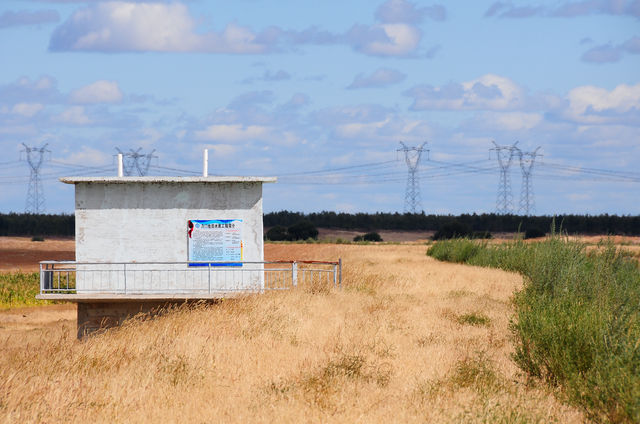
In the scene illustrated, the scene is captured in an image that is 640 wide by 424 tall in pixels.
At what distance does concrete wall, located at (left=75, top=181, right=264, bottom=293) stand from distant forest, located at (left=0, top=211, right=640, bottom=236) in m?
74.5

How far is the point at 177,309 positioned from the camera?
22266mm

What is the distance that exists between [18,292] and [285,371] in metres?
28.9

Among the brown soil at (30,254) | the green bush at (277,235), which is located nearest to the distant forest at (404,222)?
the green bush at (277,235)

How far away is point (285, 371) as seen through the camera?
1329 cm

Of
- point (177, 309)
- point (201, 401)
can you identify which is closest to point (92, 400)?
point (201, 401)

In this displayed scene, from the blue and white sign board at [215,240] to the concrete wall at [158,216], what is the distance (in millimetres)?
165

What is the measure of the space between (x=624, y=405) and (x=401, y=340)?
7496 millimetres

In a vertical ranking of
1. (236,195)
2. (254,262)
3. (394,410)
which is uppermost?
(236,195)

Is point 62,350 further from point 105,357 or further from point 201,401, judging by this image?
point 201,401

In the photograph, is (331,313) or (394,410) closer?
(394,410)

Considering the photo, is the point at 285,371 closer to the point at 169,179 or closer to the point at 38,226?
the point at 169,179

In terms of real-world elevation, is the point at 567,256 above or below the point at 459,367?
Result: above

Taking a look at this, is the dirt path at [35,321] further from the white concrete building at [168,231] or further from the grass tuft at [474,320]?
the grass tuft at [474,320]

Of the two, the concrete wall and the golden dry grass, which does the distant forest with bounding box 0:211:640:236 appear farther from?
the golden dry grass
